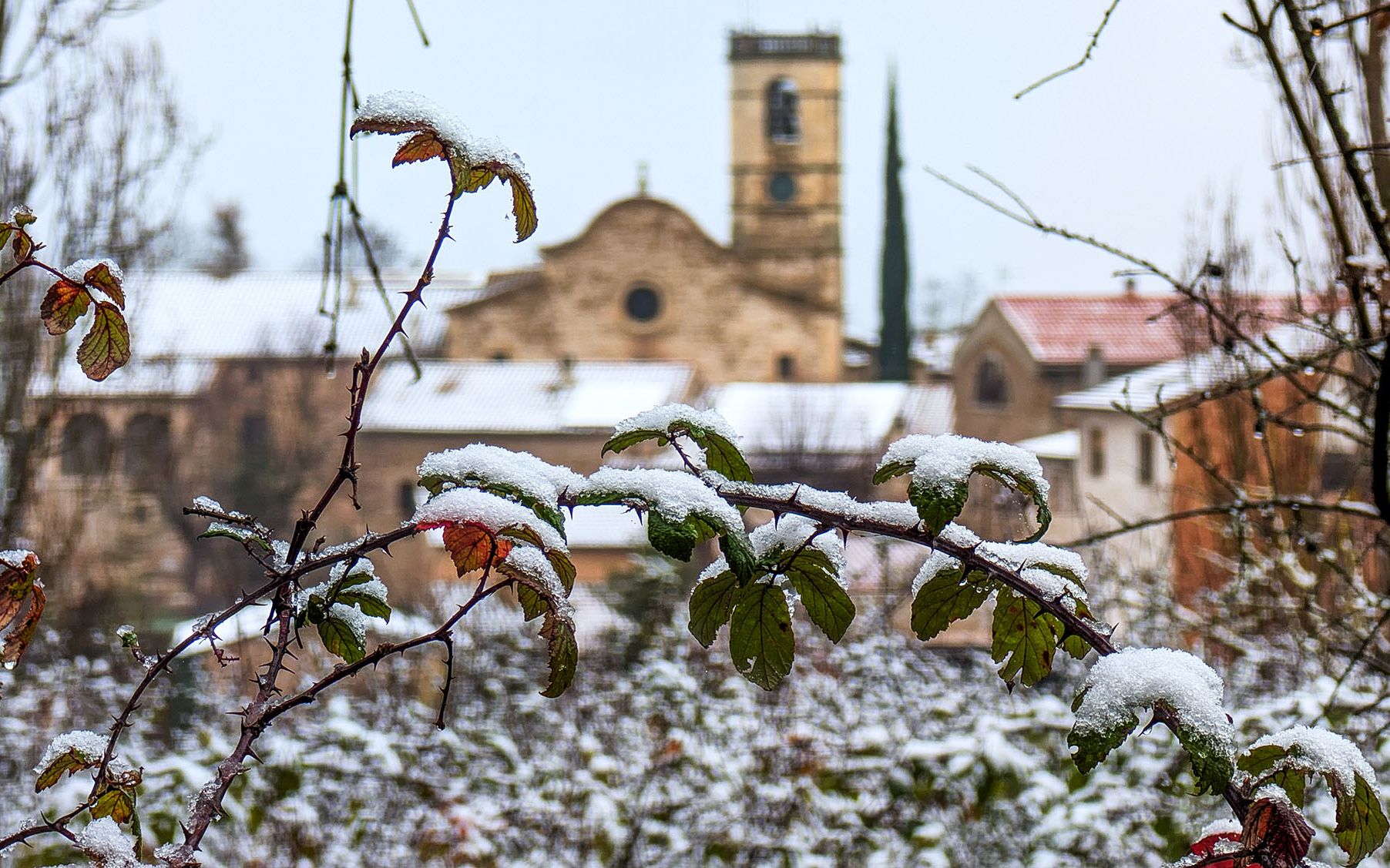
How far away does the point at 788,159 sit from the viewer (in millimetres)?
33844

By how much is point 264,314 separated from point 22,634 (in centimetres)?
3207

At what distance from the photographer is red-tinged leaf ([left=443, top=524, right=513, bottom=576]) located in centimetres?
66

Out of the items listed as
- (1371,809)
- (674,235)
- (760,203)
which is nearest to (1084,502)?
(674,235)

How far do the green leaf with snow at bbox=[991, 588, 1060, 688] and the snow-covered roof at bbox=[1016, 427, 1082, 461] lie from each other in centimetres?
2120

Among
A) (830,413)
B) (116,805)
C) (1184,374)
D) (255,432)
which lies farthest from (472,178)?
(255,432)

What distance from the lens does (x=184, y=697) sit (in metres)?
6.19

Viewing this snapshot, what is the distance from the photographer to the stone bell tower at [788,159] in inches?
1313

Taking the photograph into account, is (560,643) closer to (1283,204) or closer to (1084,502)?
(1283,204)

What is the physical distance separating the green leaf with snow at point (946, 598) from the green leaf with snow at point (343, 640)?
1.27 ft

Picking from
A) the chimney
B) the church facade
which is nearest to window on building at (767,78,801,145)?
the church facade

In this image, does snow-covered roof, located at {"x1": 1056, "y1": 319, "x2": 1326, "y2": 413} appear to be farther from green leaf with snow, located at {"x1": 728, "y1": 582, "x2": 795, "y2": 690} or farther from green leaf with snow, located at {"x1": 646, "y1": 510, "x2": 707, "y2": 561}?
green leaf with snow, located at {"x1": 646, "y1": 510, "x2": 707, "y2": 561}

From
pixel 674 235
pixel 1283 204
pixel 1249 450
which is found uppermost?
pixel 674 235

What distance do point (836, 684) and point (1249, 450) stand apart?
24.9 ft

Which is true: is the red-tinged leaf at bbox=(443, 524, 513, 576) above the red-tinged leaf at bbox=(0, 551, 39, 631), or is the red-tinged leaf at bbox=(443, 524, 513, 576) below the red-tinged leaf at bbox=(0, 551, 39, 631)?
above
